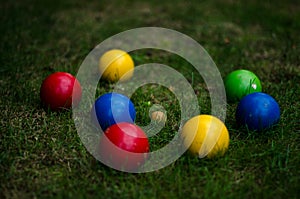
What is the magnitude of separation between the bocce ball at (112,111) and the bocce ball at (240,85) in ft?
3.13

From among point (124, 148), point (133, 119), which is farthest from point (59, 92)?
point (124, 148)

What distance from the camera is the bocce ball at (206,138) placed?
2551 millimetres

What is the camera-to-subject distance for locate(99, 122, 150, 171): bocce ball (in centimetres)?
247

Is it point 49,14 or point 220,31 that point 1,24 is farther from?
point 220,31

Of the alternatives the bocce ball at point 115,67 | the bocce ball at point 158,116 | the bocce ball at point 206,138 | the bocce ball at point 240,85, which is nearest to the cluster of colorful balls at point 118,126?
the bocce ball at point 115,67

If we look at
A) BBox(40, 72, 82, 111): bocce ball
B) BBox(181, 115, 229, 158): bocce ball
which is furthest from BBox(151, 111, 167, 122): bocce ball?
BBox(40, 72, 82, 111): bocce ball

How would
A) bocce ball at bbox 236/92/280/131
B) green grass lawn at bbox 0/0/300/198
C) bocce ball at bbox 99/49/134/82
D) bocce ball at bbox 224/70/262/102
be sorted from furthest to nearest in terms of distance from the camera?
bocce ball at bbox 99/49/134/82 < bocce ball at bbox 224/70/262/102 < bocce ball at bbox 236/92/280/131 < green grass lawn at bbox 0/0/300/198

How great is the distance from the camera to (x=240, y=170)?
2611 millimetres

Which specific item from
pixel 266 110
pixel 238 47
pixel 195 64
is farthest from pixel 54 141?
pixel 238 47

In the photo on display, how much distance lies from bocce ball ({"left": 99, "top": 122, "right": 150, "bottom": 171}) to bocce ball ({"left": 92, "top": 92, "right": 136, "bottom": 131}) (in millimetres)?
277

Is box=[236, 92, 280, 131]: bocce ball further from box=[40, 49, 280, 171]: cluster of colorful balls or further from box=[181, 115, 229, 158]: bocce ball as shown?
box=[181, 115, 229, 158]: bocce ball

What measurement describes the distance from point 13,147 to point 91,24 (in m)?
2.76

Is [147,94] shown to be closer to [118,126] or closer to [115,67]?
[115,67]

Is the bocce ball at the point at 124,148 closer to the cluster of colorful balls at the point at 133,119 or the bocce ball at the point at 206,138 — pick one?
the cluster of colorful balls at the point at 133,119
